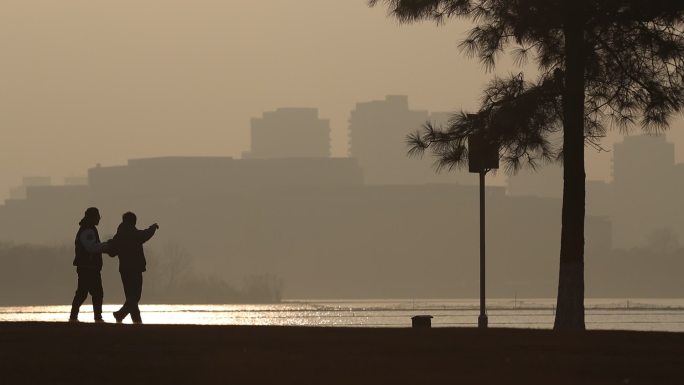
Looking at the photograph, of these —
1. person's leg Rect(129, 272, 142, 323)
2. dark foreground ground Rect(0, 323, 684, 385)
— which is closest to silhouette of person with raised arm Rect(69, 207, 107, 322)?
person's leg Rect(129, 272, 142, 323)

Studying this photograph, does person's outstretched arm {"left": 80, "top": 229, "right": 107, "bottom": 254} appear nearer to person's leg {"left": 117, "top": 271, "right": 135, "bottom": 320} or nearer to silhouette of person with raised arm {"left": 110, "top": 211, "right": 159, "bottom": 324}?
silhouette of person with raised arm {"left": 110, "top": 211, "right": 159, "bottom": 324}

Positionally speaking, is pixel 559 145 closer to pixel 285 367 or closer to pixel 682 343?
pixel 682 343

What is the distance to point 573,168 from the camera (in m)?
37.2

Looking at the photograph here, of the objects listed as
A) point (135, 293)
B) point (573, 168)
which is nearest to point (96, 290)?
point (135, 293)

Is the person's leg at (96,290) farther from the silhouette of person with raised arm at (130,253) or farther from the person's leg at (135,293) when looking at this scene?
the person's leg at (135,293)

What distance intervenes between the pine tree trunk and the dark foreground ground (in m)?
5.55

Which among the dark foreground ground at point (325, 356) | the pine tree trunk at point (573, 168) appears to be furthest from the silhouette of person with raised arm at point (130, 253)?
the pine tree trunk at point (573, 168)

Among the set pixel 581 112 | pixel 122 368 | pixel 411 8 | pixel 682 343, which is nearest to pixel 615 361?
pixel 682 343

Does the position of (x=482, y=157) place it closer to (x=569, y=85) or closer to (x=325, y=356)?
(x=569, y=85)

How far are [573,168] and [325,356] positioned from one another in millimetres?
12920

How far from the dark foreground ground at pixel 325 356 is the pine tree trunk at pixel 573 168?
555cm

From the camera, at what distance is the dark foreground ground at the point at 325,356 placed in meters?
23.3

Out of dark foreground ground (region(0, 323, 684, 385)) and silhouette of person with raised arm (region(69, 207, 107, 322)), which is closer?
dark foreground ground (region(0, 323, 684, 385))

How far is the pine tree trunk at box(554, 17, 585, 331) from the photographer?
36812 mm
